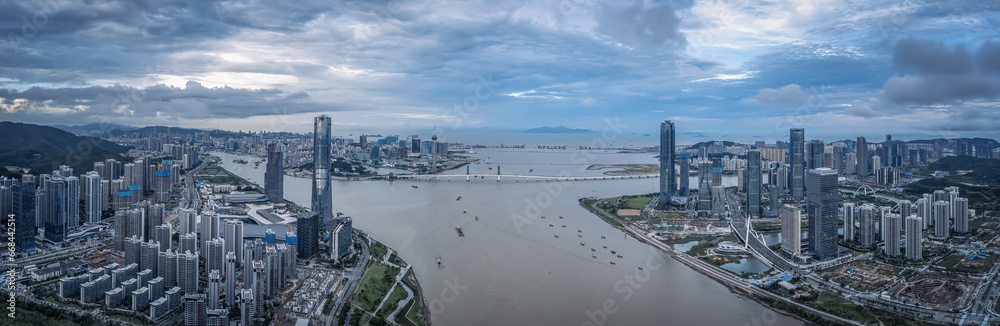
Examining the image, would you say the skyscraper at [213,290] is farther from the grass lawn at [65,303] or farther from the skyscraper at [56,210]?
the skyscraper at [56,210]

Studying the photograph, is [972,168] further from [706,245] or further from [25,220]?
[25,220]

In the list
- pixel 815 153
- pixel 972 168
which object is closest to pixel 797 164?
pixel 815 153

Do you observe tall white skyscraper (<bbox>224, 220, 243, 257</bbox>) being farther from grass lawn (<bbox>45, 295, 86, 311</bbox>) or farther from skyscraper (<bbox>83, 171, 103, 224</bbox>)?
skyscraper (<bbox>83, 171, 103, 224</bbox>)

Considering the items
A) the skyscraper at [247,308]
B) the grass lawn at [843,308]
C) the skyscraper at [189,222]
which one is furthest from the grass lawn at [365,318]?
the grass lawn at [843,308]

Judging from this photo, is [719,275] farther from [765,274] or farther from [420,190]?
[420,190]

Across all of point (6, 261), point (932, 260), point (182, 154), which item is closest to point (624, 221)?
point (932, 260)
